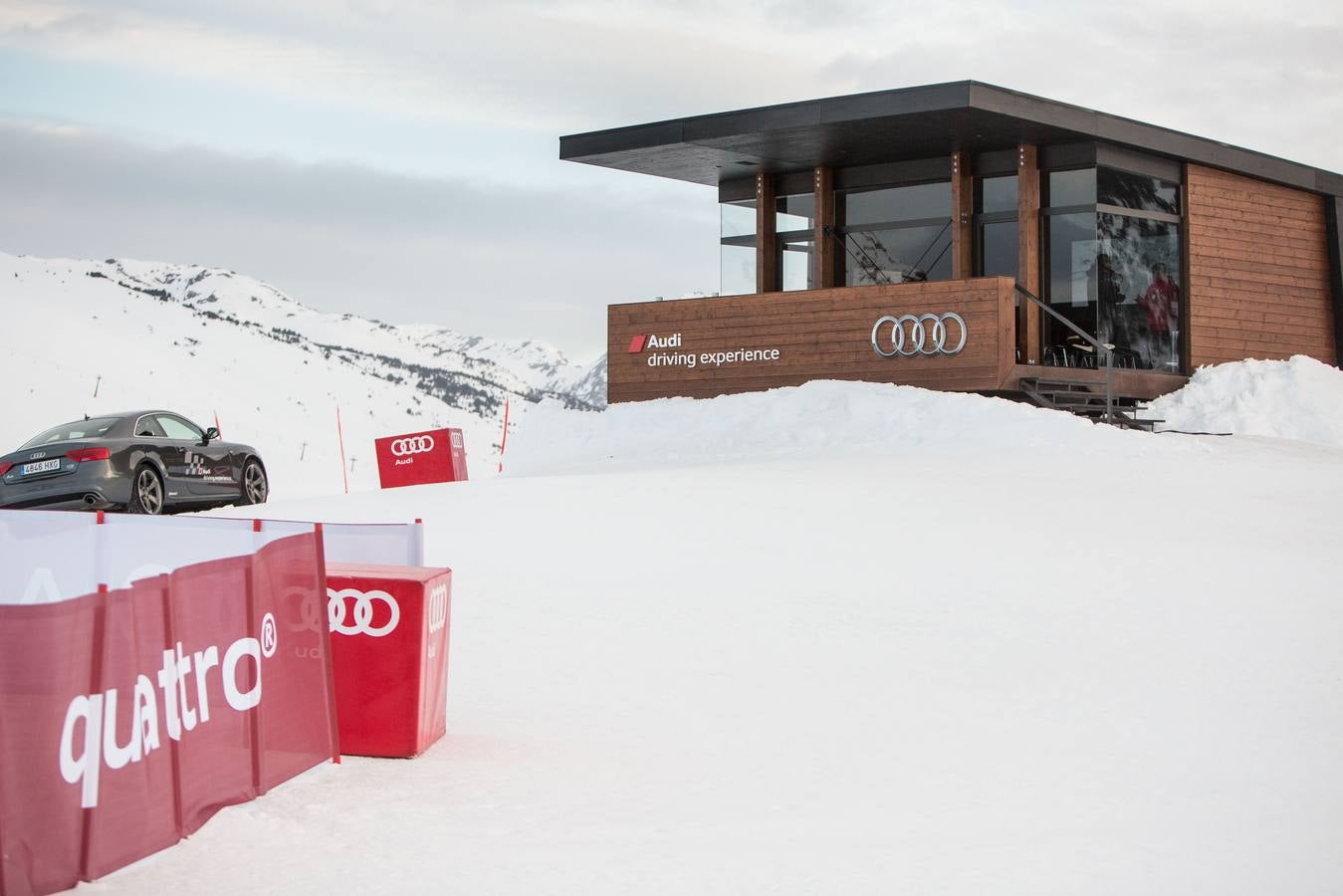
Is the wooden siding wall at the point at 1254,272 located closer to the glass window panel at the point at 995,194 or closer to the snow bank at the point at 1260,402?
the snow bank at the point at 1260,402

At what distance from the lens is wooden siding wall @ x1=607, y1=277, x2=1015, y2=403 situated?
24031 millimetres

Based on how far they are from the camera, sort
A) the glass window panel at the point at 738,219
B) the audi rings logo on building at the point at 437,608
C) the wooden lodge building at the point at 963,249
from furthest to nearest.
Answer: the glass window panel at the point at 738,219 < the wooden lodge building at the point at 963,249 < the audi rings logo on building at the point at 437,608

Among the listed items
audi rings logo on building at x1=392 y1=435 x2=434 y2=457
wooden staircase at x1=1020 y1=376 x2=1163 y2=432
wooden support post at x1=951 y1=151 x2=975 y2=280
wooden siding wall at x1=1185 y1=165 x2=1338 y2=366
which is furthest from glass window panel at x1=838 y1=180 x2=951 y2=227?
audi rings logo on building at x1=392 y1=435 x2=434 y2=457

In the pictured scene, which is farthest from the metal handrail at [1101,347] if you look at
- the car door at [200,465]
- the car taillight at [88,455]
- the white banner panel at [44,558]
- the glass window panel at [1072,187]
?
the white banner panel at [44,558]

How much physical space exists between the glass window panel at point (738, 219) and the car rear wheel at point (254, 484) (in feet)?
39.3

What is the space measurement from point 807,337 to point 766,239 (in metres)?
3.61

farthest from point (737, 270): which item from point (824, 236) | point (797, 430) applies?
point (797, 430)

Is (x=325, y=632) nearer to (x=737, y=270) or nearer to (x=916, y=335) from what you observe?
(x=916, y=335)

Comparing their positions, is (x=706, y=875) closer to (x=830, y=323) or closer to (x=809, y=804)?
(x=809, y=804)

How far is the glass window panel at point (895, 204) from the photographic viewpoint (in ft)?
89.0

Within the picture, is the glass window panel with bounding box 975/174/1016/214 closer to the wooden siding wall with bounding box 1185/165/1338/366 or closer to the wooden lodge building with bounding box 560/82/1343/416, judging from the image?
the wooden lodge building with bounding box 560/82/1343/416

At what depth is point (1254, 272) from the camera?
2919 cm

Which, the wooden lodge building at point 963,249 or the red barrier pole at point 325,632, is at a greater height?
the wooden lodge building at point 963,249

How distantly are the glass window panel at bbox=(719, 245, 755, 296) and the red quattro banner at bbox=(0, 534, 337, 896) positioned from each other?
22213 mm
